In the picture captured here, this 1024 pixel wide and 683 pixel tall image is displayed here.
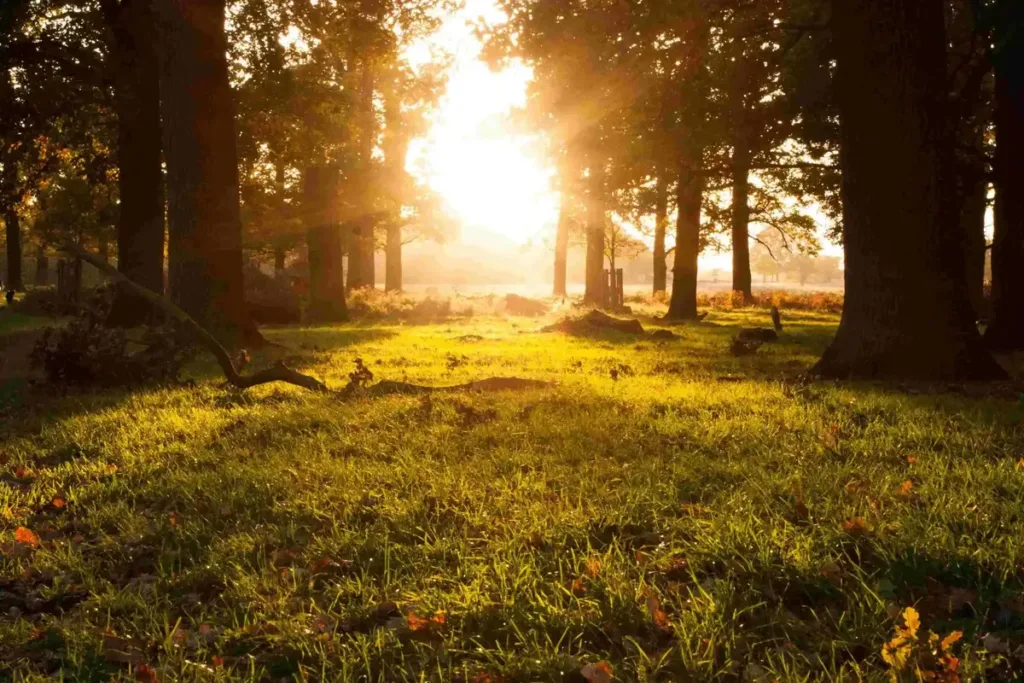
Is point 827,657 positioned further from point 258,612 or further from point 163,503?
point 163,503

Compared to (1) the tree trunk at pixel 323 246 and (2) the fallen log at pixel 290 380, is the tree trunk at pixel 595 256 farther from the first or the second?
(2) the fallen log at pixel 290 380

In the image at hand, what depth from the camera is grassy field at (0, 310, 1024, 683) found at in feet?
9.29

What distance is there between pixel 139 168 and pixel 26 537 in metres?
15.1

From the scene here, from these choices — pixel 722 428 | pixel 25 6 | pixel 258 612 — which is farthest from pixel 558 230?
pixel 258 612

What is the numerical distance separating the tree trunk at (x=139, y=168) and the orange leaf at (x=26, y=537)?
1316 cm

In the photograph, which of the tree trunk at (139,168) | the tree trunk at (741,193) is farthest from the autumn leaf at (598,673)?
the tree trunk at (741,193)

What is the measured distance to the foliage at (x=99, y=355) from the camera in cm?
943

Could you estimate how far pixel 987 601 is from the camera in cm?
292

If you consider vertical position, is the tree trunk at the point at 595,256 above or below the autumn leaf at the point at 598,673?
above

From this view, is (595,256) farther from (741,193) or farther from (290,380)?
(290,380)

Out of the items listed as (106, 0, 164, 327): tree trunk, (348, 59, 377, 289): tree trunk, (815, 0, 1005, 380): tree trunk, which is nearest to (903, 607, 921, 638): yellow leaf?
(815, 0, 1005, 380): tree trunk

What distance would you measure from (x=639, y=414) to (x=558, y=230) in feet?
129

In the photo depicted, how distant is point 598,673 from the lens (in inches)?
102

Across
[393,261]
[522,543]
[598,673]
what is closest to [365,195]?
[393,261]
